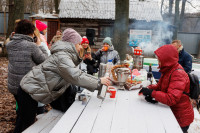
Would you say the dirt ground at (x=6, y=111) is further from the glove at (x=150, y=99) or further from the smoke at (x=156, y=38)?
the smoke at (x=156, y=38)

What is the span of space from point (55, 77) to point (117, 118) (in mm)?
924

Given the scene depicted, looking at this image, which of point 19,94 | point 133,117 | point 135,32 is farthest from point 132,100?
point 135,32

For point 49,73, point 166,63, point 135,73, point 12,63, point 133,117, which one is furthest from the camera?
point 135,73

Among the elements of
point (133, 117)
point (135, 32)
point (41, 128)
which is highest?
point (135, 32)

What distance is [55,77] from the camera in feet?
7.81

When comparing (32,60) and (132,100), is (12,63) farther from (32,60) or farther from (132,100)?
(132,100)

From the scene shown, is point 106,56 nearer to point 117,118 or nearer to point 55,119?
point 55,119

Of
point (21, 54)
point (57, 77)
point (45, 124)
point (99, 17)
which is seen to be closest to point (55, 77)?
point (57, 77)

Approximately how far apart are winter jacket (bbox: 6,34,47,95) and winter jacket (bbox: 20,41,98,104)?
23.0 inches

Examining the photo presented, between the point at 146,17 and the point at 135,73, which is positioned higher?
the point at 146,17

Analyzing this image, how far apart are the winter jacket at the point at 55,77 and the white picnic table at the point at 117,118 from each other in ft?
1.00

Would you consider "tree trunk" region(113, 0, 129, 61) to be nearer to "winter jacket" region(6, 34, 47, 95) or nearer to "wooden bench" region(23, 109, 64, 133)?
"winter jacket" region(6, 34, 47, 95)

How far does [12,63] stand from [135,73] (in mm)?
2148

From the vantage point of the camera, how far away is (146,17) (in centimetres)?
1419
